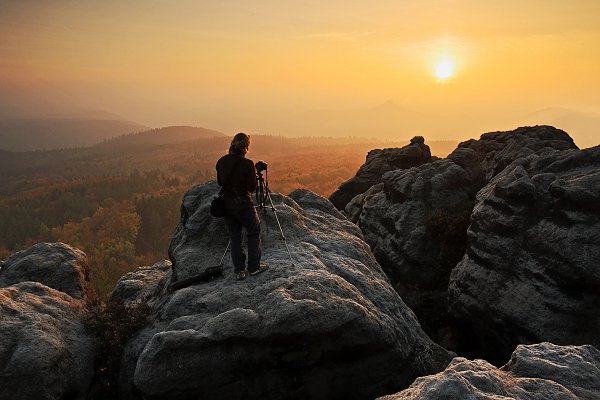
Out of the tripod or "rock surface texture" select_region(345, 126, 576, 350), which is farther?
"rock surface texture" select_region(345, 126, 576, 350)

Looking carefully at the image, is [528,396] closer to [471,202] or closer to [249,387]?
[249,387]

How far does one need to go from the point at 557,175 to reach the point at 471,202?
684 centimetres

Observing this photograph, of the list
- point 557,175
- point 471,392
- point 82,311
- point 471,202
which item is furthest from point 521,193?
point 82,311

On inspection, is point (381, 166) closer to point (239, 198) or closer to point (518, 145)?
point (518, 145)

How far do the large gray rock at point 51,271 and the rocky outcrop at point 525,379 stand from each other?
16.3m

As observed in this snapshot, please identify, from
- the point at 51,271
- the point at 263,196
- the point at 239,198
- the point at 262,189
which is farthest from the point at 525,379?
the point at 51,271

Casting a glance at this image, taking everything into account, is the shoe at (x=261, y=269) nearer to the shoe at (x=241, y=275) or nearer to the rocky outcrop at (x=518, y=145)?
the shoe at (x=241, y=275)

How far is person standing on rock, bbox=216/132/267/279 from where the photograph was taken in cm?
1426

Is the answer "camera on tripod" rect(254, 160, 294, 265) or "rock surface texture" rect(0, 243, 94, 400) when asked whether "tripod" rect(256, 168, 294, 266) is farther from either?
"rock surface texture" rect(0, 243, 94, 400)

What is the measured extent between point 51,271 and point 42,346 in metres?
8.30

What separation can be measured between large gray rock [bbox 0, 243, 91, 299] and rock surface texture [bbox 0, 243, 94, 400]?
3416mm

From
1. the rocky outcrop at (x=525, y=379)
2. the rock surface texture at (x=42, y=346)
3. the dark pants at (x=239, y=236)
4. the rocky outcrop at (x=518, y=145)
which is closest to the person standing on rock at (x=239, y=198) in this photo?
the dark pants at (x=239, y=236)

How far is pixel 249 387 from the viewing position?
39.6 ft

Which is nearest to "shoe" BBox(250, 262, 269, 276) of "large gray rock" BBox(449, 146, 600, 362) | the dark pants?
the dark pants
